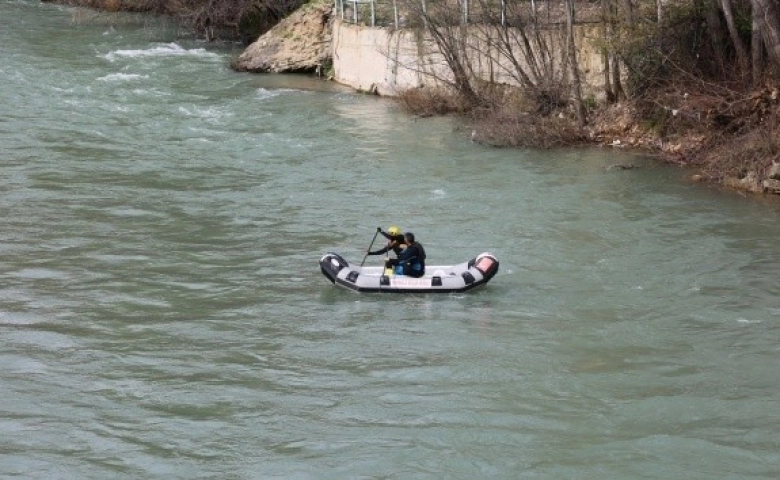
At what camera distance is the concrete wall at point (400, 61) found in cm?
2728

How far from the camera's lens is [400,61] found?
31.4 m

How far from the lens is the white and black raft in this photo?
55.1 feet

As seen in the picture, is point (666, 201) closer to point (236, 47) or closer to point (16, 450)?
point (16, 450)

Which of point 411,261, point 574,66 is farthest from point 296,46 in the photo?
point 411,261

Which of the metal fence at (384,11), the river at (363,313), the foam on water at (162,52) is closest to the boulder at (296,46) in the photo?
the metal fence at (384,11)

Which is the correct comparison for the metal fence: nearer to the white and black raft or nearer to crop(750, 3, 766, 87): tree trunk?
crop(750, 3, 766, 87): tree trunk

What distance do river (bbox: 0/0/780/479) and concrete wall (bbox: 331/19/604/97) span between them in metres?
2.58

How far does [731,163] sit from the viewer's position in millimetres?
22312

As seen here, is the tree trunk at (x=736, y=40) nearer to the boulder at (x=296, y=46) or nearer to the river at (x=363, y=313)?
the river at (x=363, y=313)

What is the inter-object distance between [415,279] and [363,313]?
1.04 metres

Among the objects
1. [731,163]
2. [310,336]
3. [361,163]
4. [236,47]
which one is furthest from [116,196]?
[236,47]

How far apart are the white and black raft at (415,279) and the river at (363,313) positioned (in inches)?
6.2

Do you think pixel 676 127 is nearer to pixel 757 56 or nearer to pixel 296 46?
pixel 757 56

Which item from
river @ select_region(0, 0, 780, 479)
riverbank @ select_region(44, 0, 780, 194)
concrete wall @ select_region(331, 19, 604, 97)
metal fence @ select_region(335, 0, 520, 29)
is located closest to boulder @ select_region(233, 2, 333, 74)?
concrete wall @ select_region(331, 19, 604, 97)
